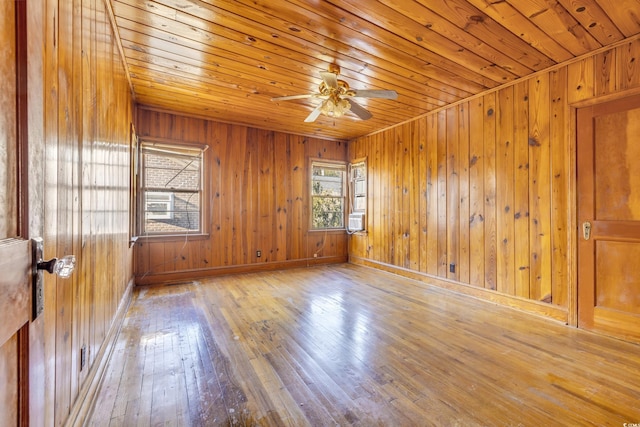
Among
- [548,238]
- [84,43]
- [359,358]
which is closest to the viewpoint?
[84,43]

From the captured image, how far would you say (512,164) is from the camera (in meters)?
3.22

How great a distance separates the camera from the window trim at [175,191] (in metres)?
4.09

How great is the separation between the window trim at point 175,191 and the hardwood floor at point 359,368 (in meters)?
1.26

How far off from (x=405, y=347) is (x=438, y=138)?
9.71ft

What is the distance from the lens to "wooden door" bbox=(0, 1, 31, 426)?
0.61 m

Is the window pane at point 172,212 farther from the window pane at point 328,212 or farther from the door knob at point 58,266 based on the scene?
the door knob at point 58,266

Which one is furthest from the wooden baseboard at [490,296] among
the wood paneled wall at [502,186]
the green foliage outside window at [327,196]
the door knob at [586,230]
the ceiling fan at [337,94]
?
the ceiling fan at [337,94]

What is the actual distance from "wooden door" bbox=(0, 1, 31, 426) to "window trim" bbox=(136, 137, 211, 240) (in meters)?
3.84

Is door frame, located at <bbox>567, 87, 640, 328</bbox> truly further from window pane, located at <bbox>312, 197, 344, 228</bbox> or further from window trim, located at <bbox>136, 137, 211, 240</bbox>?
window trim, located at <bbox>136, 137, 211, 240</bbox>

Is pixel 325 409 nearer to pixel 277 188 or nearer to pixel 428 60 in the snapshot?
pixel 428 60

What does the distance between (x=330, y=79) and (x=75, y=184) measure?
2.03 meters

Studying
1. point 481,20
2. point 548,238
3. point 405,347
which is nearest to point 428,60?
point 481,20

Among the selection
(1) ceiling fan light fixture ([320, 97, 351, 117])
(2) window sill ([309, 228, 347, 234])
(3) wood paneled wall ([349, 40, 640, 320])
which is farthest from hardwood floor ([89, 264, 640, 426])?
(2) window sill ([309, 228, 347, 234])

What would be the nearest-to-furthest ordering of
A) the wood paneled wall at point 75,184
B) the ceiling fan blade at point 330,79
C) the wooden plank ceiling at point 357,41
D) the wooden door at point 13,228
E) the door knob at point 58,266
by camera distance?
the wooden door at point 13,228 → the door knob at point 58,266 → the wood paneled wall at point 75,184 → the wooden plank ceiling at point 357,41 → the ceiling fan blade at point 330,79
